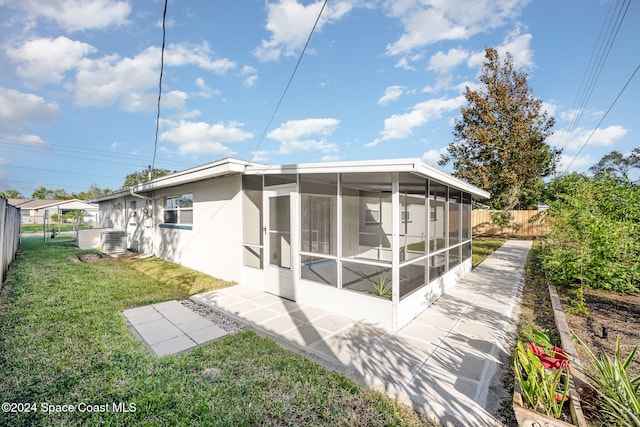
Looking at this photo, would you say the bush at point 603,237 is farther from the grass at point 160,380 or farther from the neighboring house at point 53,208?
the neighboring house at point 53,208

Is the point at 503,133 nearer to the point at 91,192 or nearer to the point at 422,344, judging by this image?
the point at 422,344

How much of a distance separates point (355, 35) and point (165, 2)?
17.8 ft

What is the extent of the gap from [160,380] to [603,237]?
6533 millimetres

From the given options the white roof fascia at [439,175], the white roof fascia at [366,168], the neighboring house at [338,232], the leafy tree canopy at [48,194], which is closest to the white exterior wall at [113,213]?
the neighboring house at [338,232]

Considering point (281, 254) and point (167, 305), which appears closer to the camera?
point (167, 305)

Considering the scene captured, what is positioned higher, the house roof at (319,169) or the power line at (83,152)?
the power line at (83,152)

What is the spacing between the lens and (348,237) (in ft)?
19.8

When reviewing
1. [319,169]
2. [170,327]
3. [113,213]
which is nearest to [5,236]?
[170,327]

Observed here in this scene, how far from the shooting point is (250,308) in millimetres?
4902

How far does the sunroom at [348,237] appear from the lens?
166 inches

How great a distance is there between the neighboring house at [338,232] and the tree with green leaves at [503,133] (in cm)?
1150

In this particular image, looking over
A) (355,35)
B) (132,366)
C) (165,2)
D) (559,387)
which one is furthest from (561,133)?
(132,366)

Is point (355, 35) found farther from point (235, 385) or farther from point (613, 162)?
point (613, 162)

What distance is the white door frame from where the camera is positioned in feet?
16.9
